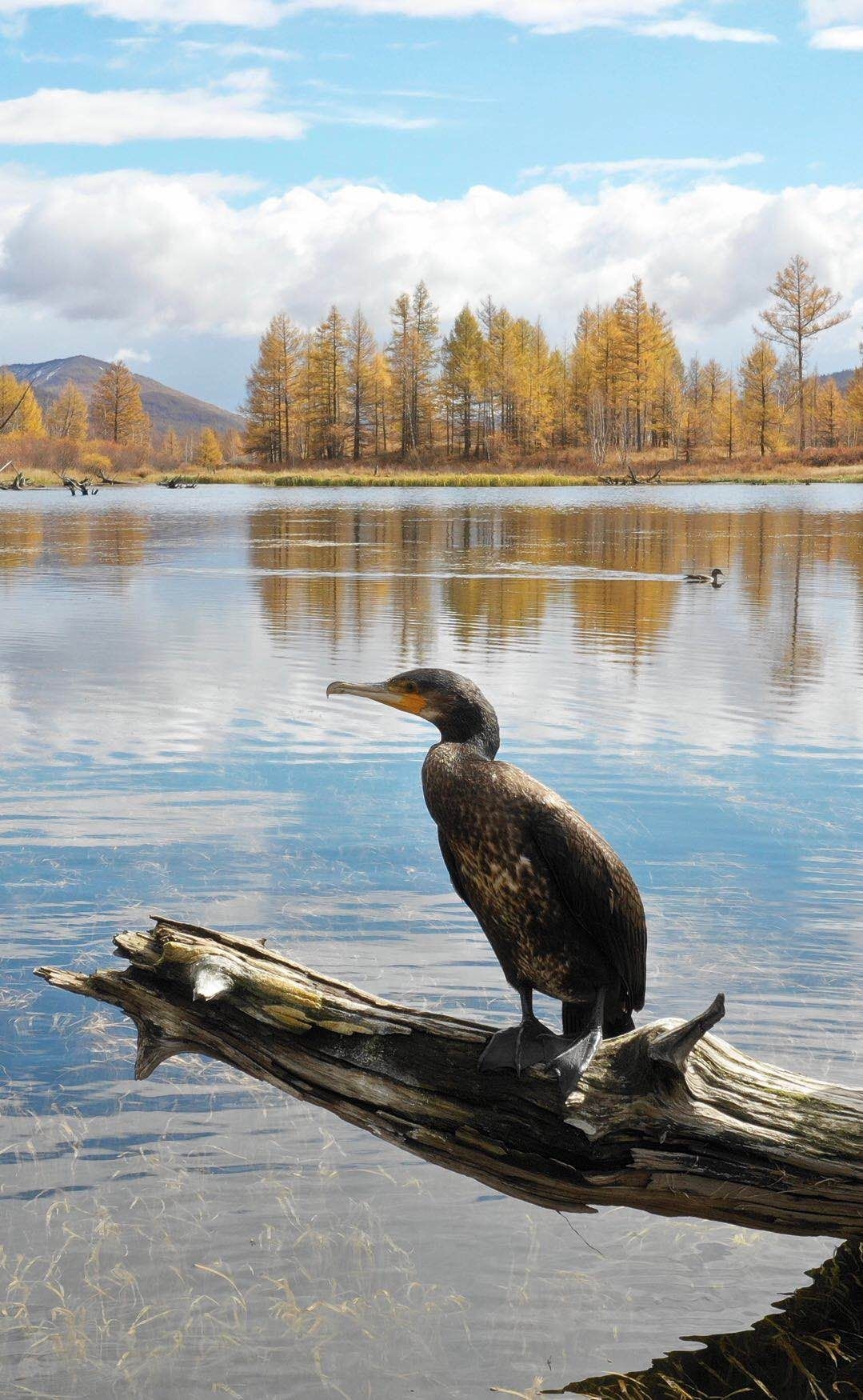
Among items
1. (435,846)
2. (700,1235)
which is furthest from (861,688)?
(700,1235)

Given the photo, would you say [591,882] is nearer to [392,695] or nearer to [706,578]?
[392,695]

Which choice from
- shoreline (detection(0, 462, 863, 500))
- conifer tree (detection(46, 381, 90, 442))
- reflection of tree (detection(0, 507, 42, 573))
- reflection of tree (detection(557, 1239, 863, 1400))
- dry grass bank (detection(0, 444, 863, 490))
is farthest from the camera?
conifer tree (detection(46, 381, 90, 442))

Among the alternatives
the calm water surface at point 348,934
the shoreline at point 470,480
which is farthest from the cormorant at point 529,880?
the shoreline at point 470,480

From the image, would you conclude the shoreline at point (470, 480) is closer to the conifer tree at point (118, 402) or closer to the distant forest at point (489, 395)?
the distant forest at point (489, 395)

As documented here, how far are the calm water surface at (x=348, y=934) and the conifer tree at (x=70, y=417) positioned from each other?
120 meters

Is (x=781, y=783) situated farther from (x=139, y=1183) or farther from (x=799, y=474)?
(x=799, y=474)

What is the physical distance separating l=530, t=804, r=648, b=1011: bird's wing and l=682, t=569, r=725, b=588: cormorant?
18179 mm

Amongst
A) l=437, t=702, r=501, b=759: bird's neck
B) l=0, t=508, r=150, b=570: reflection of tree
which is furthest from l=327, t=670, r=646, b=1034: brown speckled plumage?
l=0, t=508, r=150, b=570: reflection of tree

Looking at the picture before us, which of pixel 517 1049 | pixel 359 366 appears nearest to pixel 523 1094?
pixel 517 1049

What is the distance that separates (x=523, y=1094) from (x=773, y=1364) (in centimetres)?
83

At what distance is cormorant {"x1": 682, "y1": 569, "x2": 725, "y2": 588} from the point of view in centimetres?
2112

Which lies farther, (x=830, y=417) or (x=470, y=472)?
(x=830, y=417)

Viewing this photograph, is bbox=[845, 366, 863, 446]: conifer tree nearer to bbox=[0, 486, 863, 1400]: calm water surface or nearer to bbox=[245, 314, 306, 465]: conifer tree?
bbox=[245, 314, 306, 465]: conifer tree

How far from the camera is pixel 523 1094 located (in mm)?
3211
